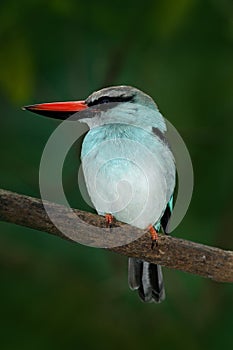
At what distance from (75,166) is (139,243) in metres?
2.06

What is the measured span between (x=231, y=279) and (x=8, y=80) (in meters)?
1.84

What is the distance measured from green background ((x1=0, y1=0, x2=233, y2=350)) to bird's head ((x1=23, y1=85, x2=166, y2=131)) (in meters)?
0.84

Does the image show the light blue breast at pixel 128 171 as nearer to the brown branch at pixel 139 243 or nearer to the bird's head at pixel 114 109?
the bird's head at pixel 114 109

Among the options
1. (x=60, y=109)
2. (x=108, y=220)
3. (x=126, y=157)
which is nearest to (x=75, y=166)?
(x=60, y=109)

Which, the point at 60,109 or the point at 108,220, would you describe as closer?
the point at 108,220

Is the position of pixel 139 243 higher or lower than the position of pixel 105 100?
lower

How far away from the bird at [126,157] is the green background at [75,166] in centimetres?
87

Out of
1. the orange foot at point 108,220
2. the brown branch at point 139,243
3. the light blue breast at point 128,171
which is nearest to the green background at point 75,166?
the light blue breast at point 128,171

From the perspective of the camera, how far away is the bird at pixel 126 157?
3889mm

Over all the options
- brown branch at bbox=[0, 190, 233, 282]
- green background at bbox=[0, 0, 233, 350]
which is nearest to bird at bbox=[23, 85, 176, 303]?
brown branch at bbox=[0, 190, 233, 282]

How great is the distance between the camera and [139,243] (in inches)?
138

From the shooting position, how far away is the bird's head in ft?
13.3

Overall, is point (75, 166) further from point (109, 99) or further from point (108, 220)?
point (108, 220)

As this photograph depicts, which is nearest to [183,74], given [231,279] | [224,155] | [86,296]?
[224,155]
